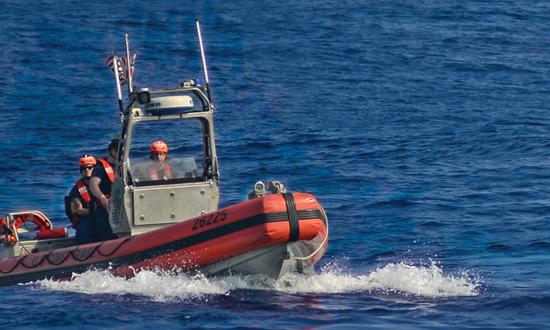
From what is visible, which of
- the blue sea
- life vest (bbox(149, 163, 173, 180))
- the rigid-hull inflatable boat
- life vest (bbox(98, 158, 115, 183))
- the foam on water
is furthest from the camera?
life vest (bbox(98, 158, 115, 183))

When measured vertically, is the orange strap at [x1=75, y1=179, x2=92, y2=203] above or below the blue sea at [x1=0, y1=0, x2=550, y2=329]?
above

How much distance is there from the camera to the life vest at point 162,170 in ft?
39.7

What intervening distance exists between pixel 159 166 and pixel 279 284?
75.9 inches

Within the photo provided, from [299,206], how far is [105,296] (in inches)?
81.4

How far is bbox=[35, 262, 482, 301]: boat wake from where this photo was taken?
434 inches

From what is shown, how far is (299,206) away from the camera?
1077cm

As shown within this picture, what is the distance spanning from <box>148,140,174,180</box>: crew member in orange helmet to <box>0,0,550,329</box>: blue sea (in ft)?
4.20

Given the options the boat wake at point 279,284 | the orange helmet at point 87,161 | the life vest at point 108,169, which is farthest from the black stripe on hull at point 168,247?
the orange helmet at point 87,161

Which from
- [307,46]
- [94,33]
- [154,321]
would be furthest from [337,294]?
[94,33]

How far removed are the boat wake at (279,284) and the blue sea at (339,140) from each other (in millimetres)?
22

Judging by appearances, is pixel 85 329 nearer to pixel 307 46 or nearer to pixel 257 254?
pixel 257 254

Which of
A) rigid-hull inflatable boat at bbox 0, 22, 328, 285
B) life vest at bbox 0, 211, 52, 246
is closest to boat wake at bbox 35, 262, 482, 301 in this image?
rigid-hull inflatable boat at bbox 0, 22, 328, 285

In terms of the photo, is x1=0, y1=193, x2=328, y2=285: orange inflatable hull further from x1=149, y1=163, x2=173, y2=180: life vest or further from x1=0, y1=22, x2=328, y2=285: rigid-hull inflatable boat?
x1=149, y1=163, x2=173, y2=180: life vest

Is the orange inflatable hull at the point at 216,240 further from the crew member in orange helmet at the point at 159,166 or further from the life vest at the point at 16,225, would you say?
the life vest at the point at 16,225
